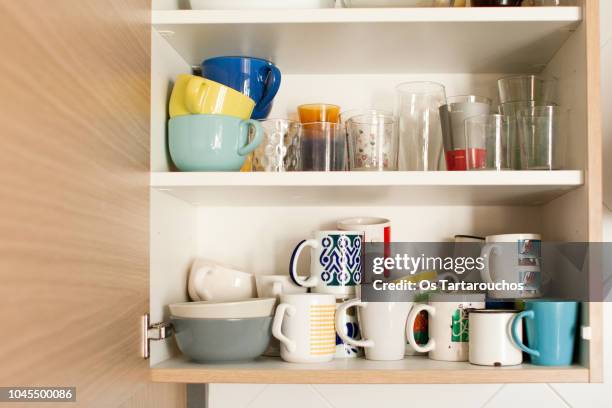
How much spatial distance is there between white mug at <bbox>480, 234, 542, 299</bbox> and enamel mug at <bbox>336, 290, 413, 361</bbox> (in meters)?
0.16

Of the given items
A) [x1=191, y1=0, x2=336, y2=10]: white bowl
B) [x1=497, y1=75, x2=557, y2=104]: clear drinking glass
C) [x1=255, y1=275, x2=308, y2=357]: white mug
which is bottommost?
[x1=255, y1=275, x2=308, y2=357]: white mug

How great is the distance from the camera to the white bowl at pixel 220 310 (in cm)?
92

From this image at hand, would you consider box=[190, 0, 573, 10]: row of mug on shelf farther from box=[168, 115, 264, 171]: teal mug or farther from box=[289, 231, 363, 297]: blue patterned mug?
box=[289, 231, 363, 297]: blue patterned mug

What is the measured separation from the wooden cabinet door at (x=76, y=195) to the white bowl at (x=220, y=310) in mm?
72

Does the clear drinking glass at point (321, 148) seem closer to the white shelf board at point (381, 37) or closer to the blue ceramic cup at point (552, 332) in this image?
the white shelf board at point (381, 37)

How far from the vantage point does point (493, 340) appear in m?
0.95

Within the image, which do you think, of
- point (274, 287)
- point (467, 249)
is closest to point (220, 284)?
point (274, 287)

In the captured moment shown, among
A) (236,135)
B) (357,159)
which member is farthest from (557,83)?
(236,135)

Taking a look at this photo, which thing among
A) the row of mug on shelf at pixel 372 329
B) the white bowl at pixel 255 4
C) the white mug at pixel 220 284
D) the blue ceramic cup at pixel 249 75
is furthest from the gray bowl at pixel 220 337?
the white bowl at pixel 255 4

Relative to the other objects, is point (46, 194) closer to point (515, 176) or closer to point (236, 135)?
point (236, 135)

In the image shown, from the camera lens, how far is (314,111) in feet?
3.61

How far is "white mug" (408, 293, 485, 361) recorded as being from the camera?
986 millimetres

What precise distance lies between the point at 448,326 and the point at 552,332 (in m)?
0.14

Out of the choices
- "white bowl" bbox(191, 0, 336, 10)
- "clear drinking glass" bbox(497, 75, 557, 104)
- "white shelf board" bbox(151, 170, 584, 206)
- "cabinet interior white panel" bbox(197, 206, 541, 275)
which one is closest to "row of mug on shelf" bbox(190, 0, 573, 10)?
"white bowl" bbox(191, 0, 336, 10)
